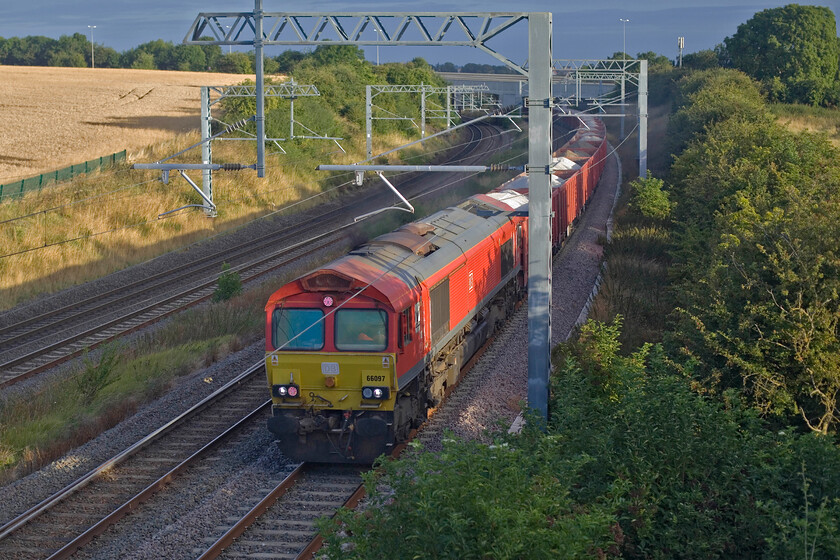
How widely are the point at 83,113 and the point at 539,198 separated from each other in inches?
2244

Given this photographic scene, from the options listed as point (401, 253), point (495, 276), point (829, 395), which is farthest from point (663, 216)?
point (829, 395)

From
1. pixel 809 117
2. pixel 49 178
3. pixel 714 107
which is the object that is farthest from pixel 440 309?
pixel 809 117

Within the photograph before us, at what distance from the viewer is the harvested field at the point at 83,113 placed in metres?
47.8

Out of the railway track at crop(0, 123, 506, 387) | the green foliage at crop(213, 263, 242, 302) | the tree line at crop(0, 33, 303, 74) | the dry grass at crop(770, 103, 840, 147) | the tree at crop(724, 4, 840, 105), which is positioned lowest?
the railway track at crop(0, 123, 506, 387)

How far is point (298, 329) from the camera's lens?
13.1m

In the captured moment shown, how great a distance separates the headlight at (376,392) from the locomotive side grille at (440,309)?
2.21 m

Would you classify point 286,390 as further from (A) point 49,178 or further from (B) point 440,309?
(A) point 49,178

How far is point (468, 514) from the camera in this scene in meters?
6.85

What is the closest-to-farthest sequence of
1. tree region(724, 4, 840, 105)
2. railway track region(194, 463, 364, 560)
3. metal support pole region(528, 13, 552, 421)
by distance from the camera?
railway track region(194, 463, 364, 560), metal support pole region(528, 13, 552, 421), tree region(724, 4, 840, 105)

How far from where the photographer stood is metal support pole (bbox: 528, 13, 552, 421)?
12.7 metres

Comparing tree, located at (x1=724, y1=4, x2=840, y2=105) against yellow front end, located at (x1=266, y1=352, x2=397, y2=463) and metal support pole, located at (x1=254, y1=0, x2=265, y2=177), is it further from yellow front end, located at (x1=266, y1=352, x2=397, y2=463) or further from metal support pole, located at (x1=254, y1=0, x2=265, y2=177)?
yellow front end, located at (x1=266, y1=352, x2=397, y2=463)

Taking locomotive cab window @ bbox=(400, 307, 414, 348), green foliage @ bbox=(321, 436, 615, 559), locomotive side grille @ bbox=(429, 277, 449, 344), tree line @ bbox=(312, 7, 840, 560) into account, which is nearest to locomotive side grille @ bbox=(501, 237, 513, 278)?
tree line @ bbox=(312, 7, 840, 560)

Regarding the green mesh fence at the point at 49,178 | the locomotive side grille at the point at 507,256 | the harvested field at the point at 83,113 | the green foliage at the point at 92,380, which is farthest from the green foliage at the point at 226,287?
the harvested field at the point at 83,113

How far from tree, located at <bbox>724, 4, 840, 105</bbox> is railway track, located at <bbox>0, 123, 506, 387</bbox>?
144ft
